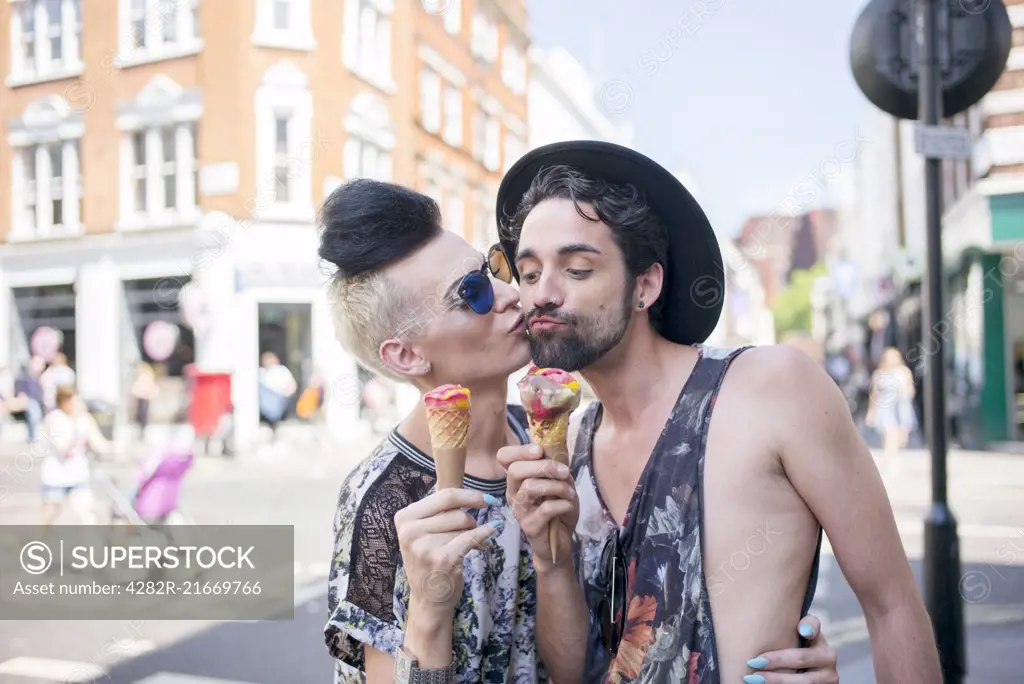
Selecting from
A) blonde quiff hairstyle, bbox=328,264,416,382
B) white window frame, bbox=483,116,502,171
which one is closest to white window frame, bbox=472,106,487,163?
white window frame, bbox=483,116,502,171

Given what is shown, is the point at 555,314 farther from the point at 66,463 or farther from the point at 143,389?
the point at 143,389

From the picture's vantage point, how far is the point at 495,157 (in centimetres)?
1869

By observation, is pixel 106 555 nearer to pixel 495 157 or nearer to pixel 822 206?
pixel 495 157

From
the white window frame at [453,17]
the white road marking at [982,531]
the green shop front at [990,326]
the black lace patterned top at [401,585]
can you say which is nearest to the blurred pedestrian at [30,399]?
the black lace patterned top at [401,585]

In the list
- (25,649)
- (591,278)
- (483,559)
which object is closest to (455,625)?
(483,559)

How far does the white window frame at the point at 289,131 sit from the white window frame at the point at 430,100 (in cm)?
342

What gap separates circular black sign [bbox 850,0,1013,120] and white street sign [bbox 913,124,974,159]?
115mm

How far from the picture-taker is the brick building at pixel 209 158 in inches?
372

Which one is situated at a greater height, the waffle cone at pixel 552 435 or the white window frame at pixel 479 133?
the white window frame at pixel 479 133

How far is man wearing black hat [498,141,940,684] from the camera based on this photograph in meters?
1.63

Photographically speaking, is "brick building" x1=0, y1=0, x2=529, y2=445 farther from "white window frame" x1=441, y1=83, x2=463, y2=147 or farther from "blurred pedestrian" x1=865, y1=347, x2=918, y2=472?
"blurred pedestrian" x1=865, y1=347, x2=918, y2=472

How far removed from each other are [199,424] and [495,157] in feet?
31.5
